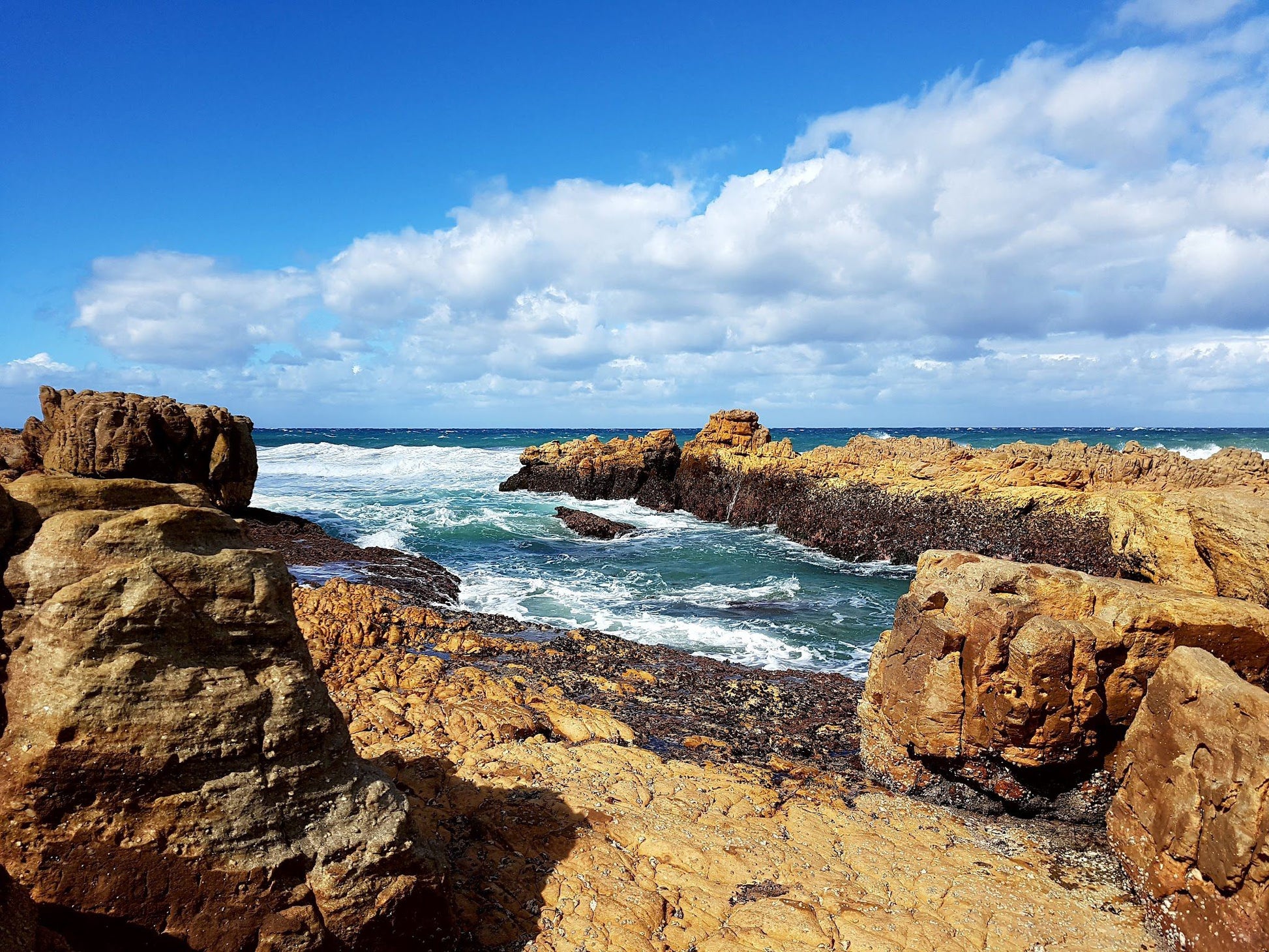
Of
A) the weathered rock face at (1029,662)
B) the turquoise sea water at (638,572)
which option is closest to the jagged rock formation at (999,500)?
the turquoise sea water at (638,572)

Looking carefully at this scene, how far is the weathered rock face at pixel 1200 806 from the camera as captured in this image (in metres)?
4.52

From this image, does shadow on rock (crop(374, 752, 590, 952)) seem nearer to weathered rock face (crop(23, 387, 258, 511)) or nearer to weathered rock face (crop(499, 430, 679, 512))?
weathered rock face (crop(23, 387, 258, 511))

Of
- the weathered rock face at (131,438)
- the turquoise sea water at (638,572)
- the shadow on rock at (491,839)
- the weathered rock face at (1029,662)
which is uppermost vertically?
the weathered rock face at (131,438)

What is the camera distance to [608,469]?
38219mm

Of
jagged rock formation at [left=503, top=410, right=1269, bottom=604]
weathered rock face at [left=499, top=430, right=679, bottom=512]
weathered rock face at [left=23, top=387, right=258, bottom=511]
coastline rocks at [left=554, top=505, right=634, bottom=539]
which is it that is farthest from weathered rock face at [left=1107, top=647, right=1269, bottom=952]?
weathered rock face at [left=499, top=430, right=679, bottom=512]

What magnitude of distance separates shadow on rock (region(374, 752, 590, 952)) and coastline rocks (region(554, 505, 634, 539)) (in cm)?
2141

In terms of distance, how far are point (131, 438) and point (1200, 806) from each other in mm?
23036

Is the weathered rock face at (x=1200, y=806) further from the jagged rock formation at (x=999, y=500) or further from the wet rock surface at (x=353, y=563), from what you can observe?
the wet rock surface at (x=353, y=563)

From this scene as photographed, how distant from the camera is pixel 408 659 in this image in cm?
939

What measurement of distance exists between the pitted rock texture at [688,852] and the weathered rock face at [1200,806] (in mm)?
385

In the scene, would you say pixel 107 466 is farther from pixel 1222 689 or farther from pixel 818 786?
pixel 1222 689

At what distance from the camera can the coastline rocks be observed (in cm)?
2792

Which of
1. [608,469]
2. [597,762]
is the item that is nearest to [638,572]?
[597,762]

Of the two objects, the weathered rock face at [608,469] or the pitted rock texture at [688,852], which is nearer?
the pitted rock texture at [688,852]
